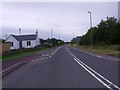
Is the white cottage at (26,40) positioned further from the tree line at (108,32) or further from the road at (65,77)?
the road at (65,77)

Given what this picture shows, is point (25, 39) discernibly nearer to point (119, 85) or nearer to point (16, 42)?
point (16, 42)

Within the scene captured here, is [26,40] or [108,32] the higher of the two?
[108,32]

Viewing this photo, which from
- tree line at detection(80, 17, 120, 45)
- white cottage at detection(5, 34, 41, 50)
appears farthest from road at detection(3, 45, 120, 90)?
white cottage at detection(5, 34, 41, 50)

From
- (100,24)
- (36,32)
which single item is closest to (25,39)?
(36,32)

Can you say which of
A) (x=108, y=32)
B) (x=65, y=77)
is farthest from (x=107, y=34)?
(x=65, y=77)

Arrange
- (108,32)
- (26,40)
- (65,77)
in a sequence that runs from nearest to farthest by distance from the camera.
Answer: (65,77) → (108,32) → (26,40)

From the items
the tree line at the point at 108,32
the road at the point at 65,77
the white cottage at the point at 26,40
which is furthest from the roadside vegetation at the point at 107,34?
the road at the point at 65,77

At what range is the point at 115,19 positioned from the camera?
10256 cm

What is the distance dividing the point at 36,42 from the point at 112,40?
4821 centimetres

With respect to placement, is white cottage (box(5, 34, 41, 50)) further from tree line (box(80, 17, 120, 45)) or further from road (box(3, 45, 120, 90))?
road (box(3, 45, 120, 90))

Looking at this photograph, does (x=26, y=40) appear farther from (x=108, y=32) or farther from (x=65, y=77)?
(x=65, y=77)

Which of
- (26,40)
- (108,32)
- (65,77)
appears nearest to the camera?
(65,77)

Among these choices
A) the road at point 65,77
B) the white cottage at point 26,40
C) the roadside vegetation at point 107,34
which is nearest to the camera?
the road at point 65,77

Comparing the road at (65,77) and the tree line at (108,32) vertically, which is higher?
the tree line at (108,32)
